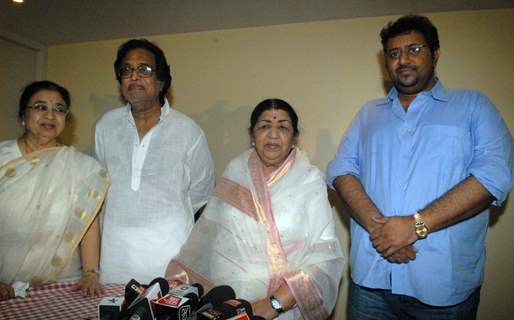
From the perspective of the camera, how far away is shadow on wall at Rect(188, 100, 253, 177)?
10.4ft

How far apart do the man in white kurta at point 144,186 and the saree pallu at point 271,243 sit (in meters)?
0.23

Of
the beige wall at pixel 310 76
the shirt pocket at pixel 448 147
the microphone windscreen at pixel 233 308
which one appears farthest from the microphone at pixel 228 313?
the beige wall at pixel 310 76

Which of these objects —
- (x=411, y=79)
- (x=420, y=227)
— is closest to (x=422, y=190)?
(x=420, y=227)

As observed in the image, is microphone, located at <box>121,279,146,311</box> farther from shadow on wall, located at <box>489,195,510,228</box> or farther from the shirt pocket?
shadow on wall, located at <box>489,195,510,228</box>

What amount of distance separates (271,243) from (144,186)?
0.84 m

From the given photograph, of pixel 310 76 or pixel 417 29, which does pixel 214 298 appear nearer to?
pixel 417 29

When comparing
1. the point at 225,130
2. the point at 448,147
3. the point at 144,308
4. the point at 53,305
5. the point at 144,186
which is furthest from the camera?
the point at 225,130

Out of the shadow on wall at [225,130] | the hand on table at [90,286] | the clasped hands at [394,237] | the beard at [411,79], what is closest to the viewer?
the hand on table at [90,286]

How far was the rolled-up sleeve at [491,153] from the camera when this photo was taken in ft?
4.89

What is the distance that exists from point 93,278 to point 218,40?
8.10ft

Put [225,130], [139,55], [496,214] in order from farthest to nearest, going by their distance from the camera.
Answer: [225,130], [496,214], [139,55]

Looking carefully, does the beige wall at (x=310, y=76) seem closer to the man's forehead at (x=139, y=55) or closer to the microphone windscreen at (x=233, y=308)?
the man's forehead at (x=139, y=55)

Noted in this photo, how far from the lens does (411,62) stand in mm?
1720

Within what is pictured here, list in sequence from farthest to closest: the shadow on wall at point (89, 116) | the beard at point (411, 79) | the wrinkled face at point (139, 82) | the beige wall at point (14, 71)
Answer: the shadow on wall at point (89, 116) → the beige wall at point (14, 71) → the wrinkled face at point (139, 82) → the beard at point (411, 79)
